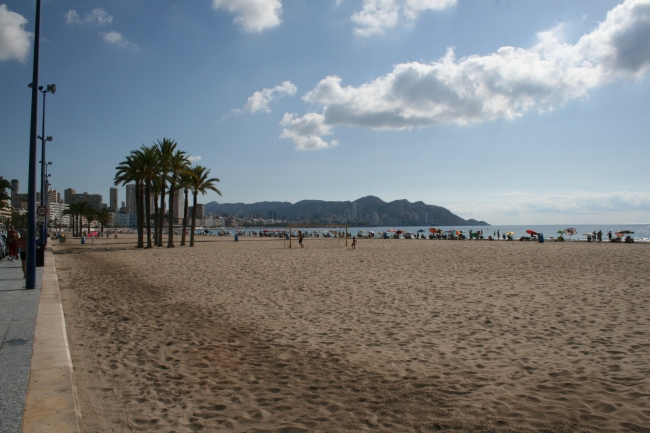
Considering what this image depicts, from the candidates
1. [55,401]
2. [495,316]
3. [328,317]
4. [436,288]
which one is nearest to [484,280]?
[436,288]

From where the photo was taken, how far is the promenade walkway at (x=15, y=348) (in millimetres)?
3673

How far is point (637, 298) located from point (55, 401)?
36.6 feet

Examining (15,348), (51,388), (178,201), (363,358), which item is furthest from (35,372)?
(178,201)

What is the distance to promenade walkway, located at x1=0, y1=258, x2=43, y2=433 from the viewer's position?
3673 mm

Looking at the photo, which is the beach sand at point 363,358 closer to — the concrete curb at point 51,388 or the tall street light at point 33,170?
the concrete curb at point 51,388

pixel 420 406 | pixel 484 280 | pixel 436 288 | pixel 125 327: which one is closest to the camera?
pixel 420 406

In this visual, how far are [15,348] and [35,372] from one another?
122 cm

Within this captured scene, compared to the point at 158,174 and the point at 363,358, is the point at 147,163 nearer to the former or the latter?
the point at 158,174

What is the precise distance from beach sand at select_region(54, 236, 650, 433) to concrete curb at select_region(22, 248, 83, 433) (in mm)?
238

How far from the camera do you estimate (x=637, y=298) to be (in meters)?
9.75

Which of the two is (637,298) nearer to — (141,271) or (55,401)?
(55,401)

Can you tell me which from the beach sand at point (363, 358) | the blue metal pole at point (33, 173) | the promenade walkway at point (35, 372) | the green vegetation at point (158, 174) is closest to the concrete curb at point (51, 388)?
the promenade walkway at point (35, 372)

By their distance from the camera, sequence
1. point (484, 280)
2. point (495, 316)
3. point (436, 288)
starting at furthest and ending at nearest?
→ 1. point (484, 280)
2. point (436, 288)
3. point (495, 316)

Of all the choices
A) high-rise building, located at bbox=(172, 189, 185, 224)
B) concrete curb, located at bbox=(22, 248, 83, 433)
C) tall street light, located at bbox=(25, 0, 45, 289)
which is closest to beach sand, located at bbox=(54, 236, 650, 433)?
concrete curb, located at bbox=(22, 248, 83, 433)
